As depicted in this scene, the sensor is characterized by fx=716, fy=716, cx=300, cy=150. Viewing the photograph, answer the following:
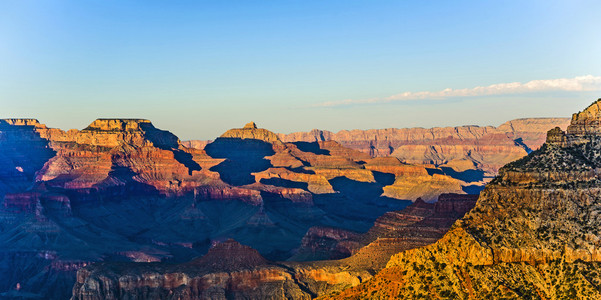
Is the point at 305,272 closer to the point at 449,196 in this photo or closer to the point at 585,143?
the point at 449,196

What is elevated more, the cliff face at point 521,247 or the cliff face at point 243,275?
the cliff face at point 521,247

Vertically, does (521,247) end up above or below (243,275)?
above

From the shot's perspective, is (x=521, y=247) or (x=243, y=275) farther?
(x=243, y=275)

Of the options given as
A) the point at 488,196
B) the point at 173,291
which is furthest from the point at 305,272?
the point at 488,196

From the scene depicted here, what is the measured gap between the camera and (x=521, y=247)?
5775 cm

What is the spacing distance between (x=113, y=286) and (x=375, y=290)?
83.2 m

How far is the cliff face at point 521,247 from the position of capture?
55.2 meters

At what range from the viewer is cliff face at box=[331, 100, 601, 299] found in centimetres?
5525

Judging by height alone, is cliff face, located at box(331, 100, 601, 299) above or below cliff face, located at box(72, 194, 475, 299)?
above

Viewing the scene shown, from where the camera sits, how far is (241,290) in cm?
12862

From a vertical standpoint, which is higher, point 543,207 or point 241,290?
point 543,207

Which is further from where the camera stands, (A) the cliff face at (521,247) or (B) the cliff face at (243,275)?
(B) the cliff face at (243,275)

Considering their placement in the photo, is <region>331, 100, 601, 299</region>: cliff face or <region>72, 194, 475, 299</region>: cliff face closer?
<region>331, 100, 601, 299</region>: cliff face

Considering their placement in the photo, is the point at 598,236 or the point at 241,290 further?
the point at 241,290
